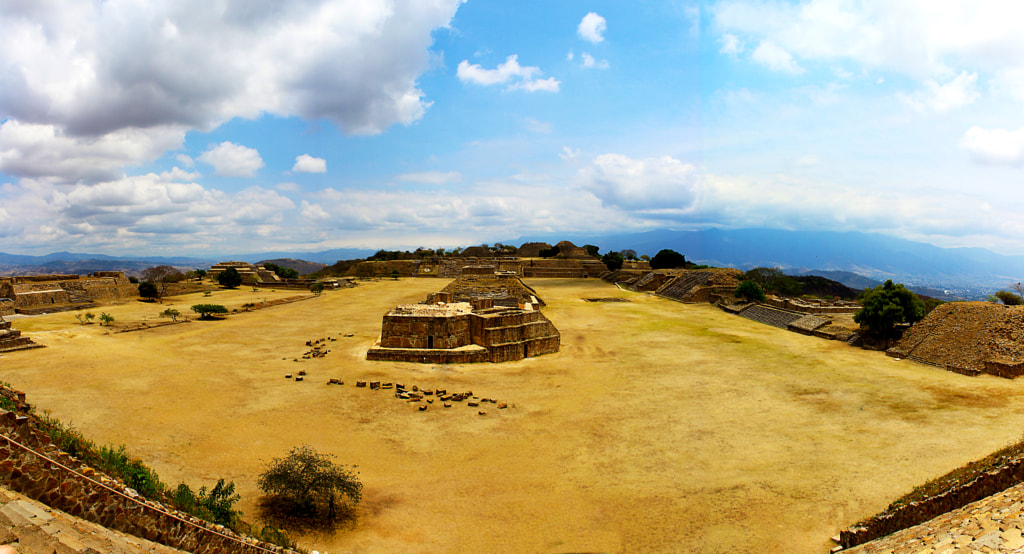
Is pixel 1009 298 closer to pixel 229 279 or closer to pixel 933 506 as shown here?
pixel 933 506

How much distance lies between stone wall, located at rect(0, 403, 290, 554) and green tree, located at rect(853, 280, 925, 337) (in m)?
26.2

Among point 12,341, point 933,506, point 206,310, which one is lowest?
point 933,506

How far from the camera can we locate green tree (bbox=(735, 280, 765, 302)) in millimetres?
35188

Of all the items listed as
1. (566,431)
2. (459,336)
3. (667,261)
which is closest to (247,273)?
(459,336)

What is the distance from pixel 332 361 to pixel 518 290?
16.1 meters

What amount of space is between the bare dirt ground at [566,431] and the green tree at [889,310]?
7.05 ft

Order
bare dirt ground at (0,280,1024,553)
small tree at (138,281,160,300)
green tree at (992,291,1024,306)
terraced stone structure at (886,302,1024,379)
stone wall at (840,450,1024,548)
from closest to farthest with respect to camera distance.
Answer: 1. stone wall at (840,450,1024,548)
2. bare dirt ground at (0,280,1024,553)
3. terraced stone structure at (886,302,1024,379)
4. green tree at (992,291,1024,306)
5. small tree at (138,281,160,300)

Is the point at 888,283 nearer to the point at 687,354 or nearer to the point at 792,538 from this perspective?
the point at 687,354

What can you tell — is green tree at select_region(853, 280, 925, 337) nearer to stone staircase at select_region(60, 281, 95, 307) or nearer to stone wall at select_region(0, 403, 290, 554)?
stone wall at select_region(0, 403, 290, 554)

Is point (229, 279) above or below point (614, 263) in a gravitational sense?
below

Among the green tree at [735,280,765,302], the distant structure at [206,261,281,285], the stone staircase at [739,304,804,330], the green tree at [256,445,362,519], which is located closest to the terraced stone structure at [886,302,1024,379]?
the stone staircase at [739,304,804,330]

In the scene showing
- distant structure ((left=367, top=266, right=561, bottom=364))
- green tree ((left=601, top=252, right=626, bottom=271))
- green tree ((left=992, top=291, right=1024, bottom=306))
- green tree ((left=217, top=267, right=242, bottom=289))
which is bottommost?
distant structure ((left=367, top=266, right=561, bottom=364))

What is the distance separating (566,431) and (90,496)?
9163mm

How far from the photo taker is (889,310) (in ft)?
69.4
